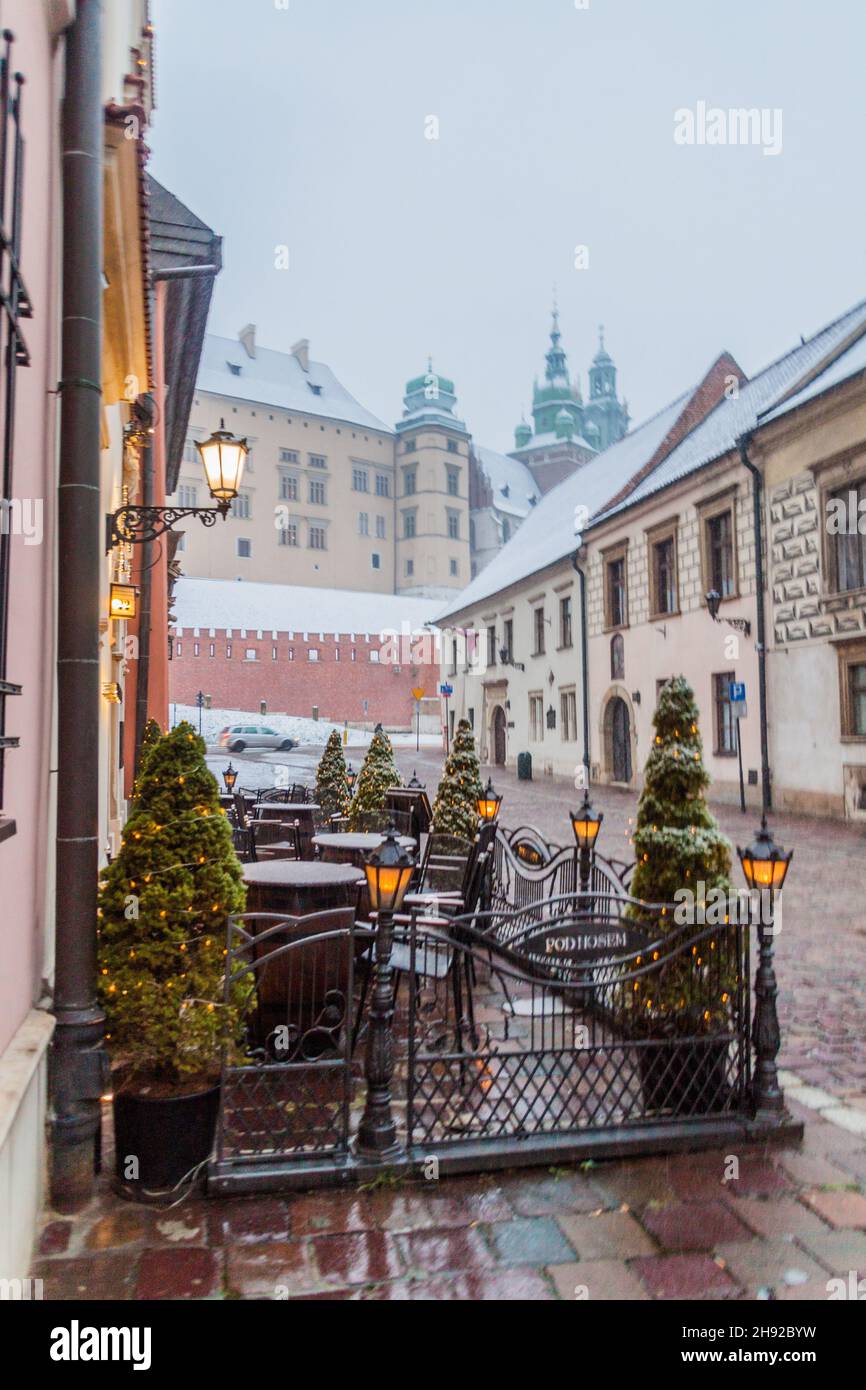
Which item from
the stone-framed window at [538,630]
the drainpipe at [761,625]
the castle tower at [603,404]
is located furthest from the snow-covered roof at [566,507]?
the castle tower at [603,404]

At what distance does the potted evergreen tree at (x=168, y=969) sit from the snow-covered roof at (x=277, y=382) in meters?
69.3

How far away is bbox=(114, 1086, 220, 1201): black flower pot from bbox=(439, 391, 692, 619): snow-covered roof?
25.0 metres

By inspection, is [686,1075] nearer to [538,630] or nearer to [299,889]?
[299,889]

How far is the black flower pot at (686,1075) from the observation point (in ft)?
13.8

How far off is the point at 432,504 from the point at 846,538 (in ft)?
204

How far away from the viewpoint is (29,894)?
3621mm

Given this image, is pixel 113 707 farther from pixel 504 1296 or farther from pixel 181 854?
pixel 504 1296

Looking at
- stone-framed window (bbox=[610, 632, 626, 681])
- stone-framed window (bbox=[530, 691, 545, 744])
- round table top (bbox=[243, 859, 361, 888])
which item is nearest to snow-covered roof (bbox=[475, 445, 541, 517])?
stone-framed window (bbox=[530, 691, 545, 744])

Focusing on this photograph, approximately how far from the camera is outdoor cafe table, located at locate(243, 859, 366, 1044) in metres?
4.91

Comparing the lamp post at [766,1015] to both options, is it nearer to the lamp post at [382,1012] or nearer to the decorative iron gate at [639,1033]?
the decorative iron gate at [639,1033]

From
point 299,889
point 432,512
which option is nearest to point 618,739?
point 299,889

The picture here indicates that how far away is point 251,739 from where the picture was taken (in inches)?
1582

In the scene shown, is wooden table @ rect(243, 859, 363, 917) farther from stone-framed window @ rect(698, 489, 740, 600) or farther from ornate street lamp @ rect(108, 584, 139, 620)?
stone-framed window @ rect(698, 489, 740, 600)

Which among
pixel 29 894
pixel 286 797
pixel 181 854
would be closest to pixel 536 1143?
pixel 181 854
